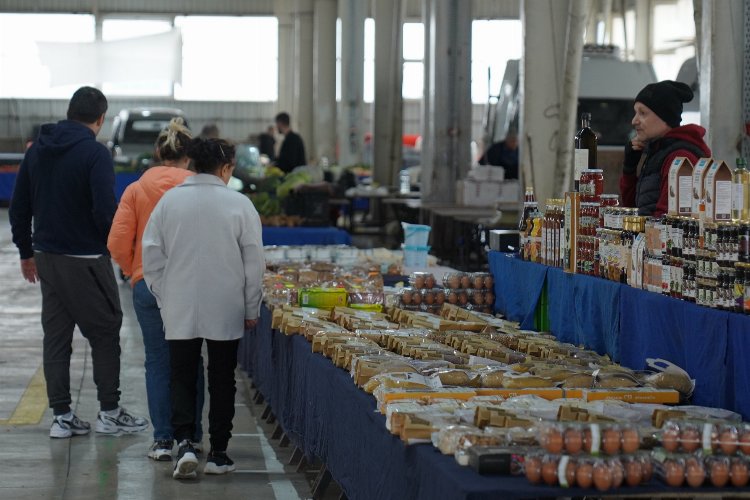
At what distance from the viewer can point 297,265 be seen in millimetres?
9398

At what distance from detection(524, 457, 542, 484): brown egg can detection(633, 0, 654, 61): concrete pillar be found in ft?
96.8

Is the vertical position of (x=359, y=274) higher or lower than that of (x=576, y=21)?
lower

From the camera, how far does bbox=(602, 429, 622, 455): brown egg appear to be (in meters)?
3.75

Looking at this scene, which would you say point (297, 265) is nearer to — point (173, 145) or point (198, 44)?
point (173, 145)

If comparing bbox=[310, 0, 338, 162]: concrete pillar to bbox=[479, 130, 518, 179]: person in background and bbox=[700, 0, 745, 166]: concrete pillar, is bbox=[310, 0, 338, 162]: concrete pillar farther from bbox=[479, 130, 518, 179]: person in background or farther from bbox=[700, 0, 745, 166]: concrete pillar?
bbox=[700, 0, 745, 166]: concrete pillar

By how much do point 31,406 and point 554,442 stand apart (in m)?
5.53

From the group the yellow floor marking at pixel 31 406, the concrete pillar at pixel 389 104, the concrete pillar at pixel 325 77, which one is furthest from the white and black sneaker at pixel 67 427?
the concrete pillar at pixel 325 77

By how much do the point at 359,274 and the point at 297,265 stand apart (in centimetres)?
77

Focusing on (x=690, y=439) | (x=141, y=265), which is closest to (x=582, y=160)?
(x=141, y=265)

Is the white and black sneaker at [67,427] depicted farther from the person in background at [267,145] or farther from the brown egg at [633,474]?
the person in background at [267,145]

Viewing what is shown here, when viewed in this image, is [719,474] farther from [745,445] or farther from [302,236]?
[302,236]

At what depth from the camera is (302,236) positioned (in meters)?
13.3

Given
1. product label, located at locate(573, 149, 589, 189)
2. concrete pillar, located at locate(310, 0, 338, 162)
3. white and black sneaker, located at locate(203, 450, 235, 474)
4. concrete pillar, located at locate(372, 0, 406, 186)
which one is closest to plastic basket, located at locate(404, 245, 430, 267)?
white and black sneaker, located at locate(203, 450, 235, 474)

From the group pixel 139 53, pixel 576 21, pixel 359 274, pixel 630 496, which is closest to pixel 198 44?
pixel 139 53
